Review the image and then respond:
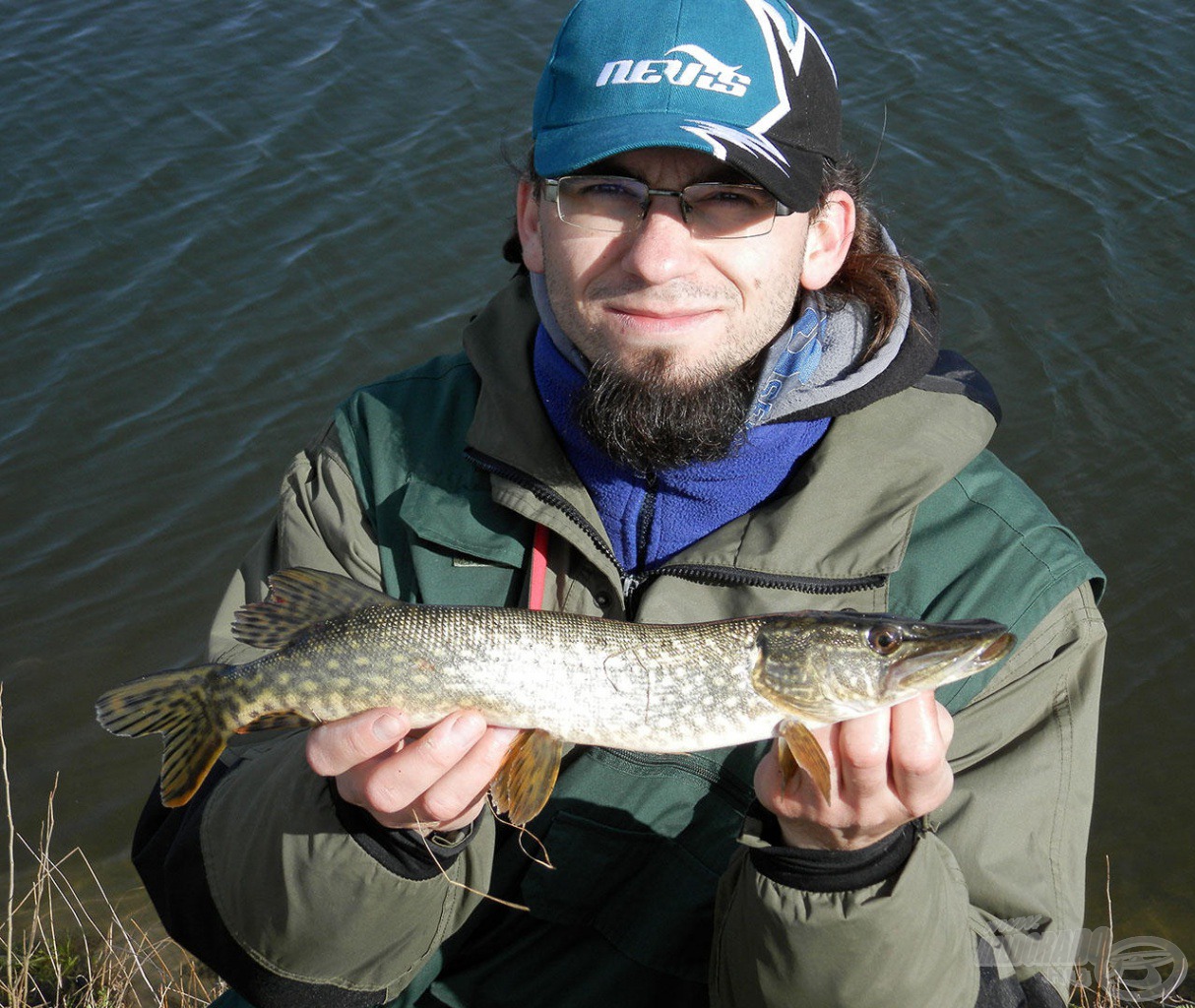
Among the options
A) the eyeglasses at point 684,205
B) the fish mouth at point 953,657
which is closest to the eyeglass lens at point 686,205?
the eyeglasses at point 684,205

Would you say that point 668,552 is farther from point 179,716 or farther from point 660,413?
point 179,716

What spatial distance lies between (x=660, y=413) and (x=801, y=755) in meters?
0.99

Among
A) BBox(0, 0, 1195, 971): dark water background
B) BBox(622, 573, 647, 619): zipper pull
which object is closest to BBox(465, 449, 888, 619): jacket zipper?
BBox(622, 573, 647, 619): zipper pull

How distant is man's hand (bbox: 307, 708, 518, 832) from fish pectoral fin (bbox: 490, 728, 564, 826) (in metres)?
0.03

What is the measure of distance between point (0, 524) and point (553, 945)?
6.13 m

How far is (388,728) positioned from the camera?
99.2 inches

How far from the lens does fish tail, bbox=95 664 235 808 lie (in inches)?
107

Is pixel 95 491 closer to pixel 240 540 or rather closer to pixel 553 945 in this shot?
pixel 240 540

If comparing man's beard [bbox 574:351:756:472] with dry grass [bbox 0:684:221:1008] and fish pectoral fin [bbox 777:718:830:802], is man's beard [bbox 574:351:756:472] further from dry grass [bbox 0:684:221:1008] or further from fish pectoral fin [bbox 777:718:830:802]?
dry grass [bbox 0:684:221:1008]

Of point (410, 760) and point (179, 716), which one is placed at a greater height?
point (410, 760)

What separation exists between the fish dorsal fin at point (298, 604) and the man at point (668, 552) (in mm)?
303

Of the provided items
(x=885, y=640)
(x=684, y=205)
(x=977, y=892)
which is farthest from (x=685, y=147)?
(x=977, y=892)

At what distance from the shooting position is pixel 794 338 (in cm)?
326

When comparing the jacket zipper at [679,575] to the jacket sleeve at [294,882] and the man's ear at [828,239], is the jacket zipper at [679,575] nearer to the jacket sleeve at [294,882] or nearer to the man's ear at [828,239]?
the jacket sleeve at [294,882]
